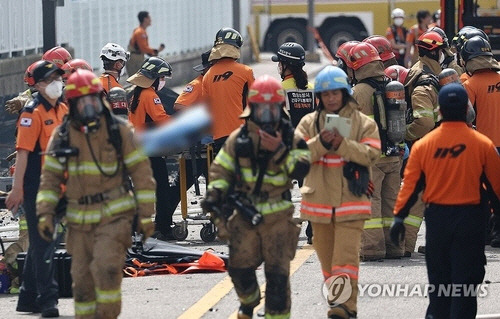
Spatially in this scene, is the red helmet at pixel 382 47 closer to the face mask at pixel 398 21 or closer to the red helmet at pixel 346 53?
the red helmet at pixel 346 53

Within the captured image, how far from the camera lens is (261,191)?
334 inches

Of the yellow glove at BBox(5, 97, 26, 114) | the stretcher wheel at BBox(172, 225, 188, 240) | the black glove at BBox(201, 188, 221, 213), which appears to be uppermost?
the yellow glove at BBox(5, 97, 26, 114)

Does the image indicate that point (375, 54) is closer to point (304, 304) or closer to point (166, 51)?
point (304, 304)

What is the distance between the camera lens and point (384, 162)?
1149 cm

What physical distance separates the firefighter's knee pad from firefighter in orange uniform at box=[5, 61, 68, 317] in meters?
1.87

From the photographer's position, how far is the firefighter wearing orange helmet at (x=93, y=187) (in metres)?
8.38

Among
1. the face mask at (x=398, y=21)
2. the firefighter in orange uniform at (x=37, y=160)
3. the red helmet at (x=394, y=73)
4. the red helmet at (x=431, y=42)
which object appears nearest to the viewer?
the firefighter in orange uniform at (x=37, y=160)

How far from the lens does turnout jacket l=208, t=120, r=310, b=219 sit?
8.44 meters

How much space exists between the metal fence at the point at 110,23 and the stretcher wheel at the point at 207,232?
7.98 m

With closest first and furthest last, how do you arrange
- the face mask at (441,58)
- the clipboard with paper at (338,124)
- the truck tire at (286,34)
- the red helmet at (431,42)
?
1. the clipboard with paper at (338,124)
2. the red helmet at (431,42)
3. the face mask at (441,58)
4. the truck tire at (286,34)

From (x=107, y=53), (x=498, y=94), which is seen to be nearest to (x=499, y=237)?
(x=498, y=94)

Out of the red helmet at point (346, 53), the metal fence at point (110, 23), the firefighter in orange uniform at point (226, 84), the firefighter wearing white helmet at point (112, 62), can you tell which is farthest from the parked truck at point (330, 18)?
the red helmet at point (346, 53)

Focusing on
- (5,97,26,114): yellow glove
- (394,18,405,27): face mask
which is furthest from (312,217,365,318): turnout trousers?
(394,18,405,27): face mask

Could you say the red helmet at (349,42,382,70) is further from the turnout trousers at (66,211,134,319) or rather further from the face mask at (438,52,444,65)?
the turnout trousers at (66,211,134,319)
